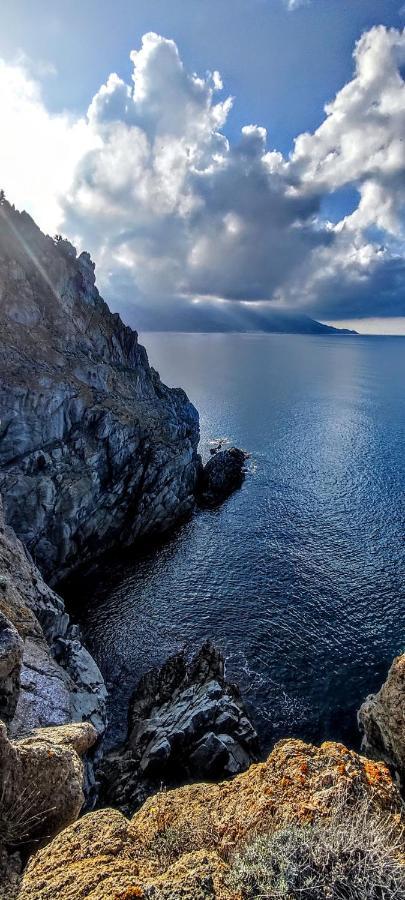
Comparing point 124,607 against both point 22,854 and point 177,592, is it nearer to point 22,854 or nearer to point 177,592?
point 177,592

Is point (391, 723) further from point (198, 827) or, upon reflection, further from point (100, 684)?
point (100, 684)

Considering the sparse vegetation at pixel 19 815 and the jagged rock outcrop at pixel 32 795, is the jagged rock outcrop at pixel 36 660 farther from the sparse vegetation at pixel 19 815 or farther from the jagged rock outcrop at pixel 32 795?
the sparse vegetation at pixel 19 815

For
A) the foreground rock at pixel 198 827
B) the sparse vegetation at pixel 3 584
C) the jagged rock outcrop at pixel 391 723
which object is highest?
the foreground rock at pixel 198 827

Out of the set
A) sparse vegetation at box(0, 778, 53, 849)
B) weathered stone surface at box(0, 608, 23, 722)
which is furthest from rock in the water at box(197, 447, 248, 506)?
sparse vegetation at box(0, 778, 53, 849)

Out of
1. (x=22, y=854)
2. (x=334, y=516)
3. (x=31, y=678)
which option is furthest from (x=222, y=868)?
(x=334, y=516)

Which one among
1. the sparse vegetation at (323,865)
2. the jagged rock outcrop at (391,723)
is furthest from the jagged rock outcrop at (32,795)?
the jagged rock outcrop at (391,723)

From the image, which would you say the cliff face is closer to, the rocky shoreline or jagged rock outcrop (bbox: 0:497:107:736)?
the rocky shoreline
